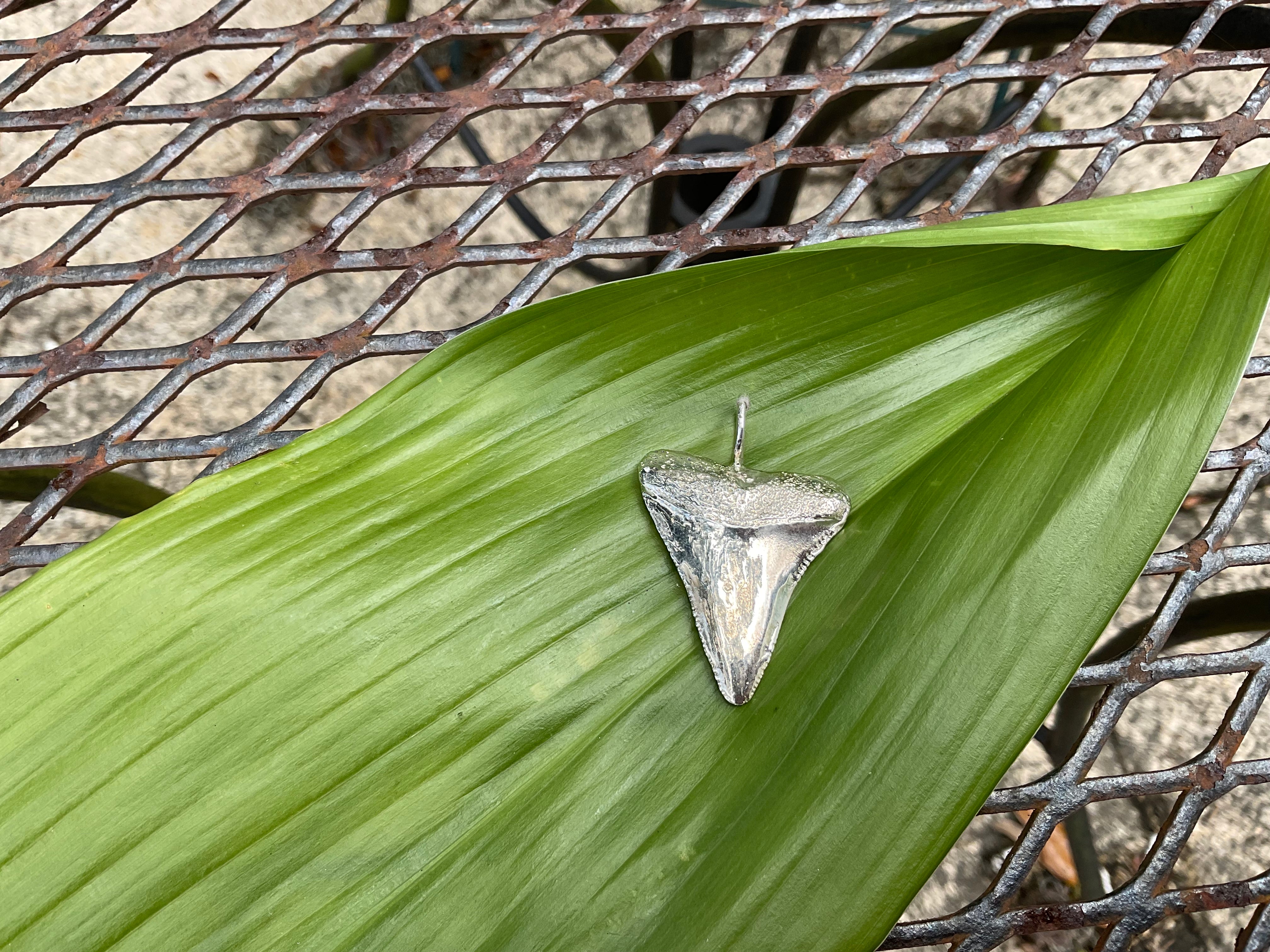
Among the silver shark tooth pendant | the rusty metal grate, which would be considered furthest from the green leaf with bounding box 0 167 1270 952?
the rusty metal grate

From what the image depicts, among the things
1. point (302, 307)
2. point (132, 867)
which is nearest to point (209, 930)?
point (132, 867)

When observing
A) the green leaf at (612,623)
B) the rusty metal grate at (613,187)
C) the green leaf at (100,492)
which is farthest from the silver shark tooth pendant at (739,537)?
the green leaf at (100,492)

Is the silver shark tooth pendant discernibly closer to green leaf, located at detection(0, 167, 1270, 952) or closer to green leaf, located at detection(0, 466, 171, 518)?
green leaf, located at detection(0, 167, 1270, 952)

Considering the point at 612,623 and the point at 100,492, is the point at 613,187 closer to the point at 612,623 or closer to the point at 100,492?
the point at 612,623

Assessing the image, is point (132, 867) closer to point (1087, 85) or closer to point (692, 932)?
point (692, 932)

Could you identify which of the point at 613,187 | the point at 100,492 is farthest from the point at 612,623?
the point at 100,492
